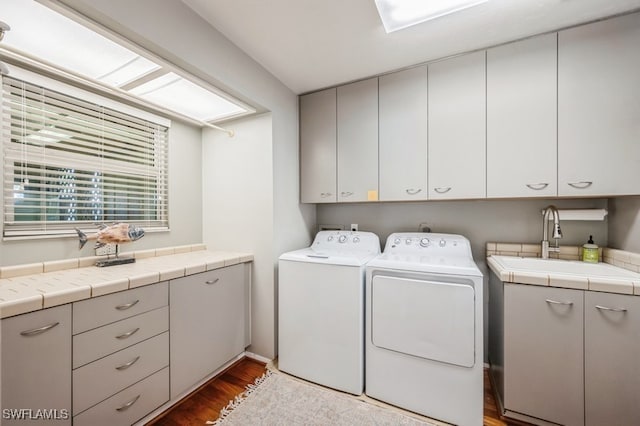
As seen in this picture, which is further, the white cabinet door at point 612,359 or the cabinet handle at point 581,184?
the cabinet handle at point 581,184

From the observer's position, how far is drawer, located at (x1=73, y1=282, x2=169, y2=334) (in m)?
1.19

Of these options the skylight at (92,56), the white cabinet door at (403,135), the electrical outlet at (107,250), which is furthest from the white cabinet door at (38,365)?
the white cabinet door at (403,135)

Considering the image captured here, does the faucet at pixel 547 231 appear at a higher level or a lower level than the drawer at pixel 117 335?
higher

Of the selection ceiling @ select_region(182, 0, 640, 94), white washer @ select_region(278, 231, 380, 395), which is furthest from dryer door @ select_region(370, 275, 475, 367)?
ceiling @ select_region(182, 0, 640, 94)

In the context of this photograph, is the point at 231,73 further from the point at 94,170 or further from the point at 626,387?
the point at 626,387

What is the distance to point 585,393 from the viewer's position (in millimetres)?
1345

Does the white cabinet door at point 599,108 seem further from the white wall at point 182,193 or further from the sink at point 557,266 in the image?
the white wall at point 182,193

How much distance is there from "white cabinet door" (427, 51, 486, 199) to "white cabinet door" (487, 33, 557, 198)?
59 mm

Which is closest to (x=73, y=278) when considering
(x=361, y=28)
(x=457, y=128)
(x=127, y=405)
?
(x=127, y=405)

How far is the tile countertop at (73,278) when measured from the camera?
105cm

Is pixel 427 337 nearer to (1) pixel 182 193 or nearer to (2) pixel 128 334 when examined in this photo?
(2) pixel 128 334

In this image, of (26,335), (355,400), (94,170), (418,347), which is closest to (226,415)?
(355,400)

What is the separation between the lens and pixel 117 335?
51.9 inches

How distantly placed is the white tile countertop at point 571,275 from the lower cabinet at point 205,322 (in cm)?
191
